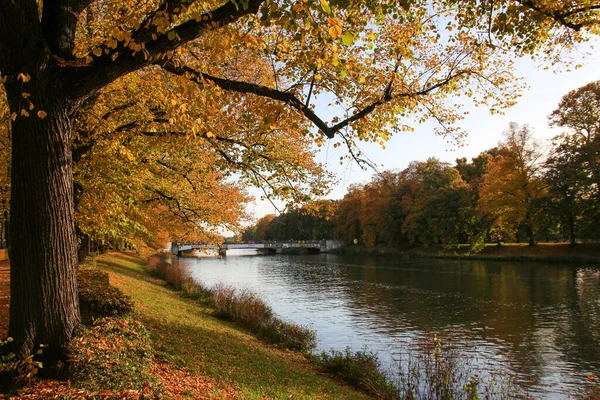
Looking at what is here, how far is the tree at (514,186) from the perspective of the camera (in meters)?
44.0

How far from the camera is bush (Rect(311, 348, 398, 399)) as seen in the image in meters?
8.95

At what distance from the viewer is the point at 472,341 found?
46.0 ft

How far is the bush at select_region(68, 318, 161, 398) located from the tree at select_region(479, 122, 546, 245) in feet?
148

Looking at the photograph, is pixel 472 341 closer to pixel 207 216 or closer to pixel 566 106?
pixel 207 216

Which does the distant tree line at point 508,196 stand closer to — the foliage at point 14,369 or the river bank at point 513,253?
the river bank at point 513,253

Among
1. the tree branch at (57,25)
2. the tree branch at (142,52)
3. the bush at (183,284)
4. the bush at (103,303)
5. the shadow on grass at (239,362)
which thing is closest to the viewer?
the tree branch at (142,52)

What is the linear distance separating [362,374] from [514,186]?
41.0 meters

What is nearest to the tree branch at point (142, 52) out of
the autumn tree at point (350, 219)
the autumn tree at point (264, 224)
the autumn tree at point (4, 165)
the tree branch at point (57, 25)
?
the tree branch at point (57, 25)

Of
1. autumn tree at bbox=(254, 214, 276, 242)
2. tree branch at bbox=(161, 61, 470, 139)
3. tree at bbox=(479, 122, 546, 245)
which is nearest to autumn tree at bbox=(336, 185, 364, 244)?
tree at bbox=(479, 122, 546, 245)

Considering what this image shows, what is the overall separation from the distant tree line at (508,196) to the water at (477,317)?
21.8ft

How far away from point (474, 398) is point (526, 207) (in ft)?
138

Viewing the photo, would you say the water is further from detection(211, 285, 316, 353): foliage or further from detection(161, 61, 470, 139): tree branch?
detection(161, 61, 470, 139): tree branch

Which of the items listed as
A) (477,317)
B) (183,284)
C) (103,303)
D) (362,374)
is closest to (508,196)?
(477,317)

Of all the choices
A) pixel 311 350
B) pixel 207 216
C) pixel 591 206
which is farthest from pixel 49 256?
pixel 591 206
